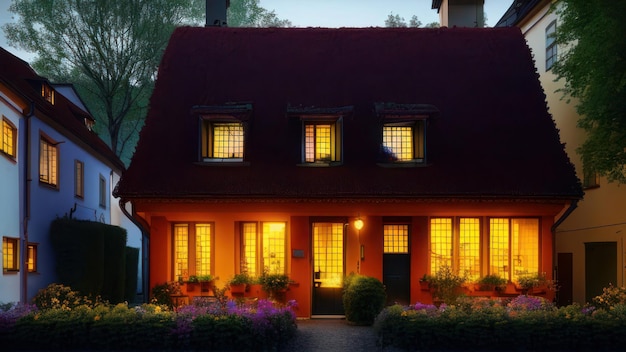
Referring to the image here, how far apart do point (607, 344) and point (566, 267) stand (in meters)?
9.73

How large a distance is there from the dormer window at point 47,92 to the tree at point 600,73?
661 inches

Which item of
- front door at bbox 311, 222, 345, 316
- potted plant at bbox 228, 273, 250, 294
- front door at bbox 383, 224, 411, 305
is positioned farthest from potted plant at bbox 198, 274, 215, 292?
front door at bbox 383, 224, 411, 305

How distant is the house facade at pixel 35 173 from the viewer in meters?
18.7

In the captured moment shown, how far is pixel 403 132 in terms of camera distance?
800 inches

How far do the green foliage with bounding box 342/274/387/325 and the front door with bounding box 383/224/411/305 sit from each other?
1570mm

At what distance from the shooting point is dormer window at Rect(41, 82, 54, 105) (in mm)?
23923

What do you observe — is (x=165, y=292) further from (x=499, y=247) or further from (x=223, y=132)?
(x=499, y=247)

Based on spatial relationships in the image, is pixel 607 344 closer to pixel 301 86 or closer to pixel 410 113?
pixel 410 113

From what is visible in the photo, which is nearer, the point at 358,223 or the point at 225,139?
the point at 358,223

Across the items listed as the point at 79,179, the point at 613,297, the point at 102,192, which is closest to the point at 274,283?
the point at 613,297

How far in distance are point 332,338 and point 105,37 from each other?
69.0 ft

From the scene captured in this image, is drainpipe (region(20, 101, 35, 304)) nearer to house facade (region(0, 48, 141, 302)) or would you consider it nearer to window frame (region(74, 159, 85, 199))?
house facade (region(0, 48, 141, 302))

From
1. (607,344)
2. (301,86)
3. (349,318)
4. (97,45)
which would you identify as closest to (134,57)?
(97,45)

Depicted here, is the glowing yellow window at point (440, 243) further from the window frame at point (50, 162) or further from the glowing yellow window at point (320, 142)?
the window frame at point (50, 162)
